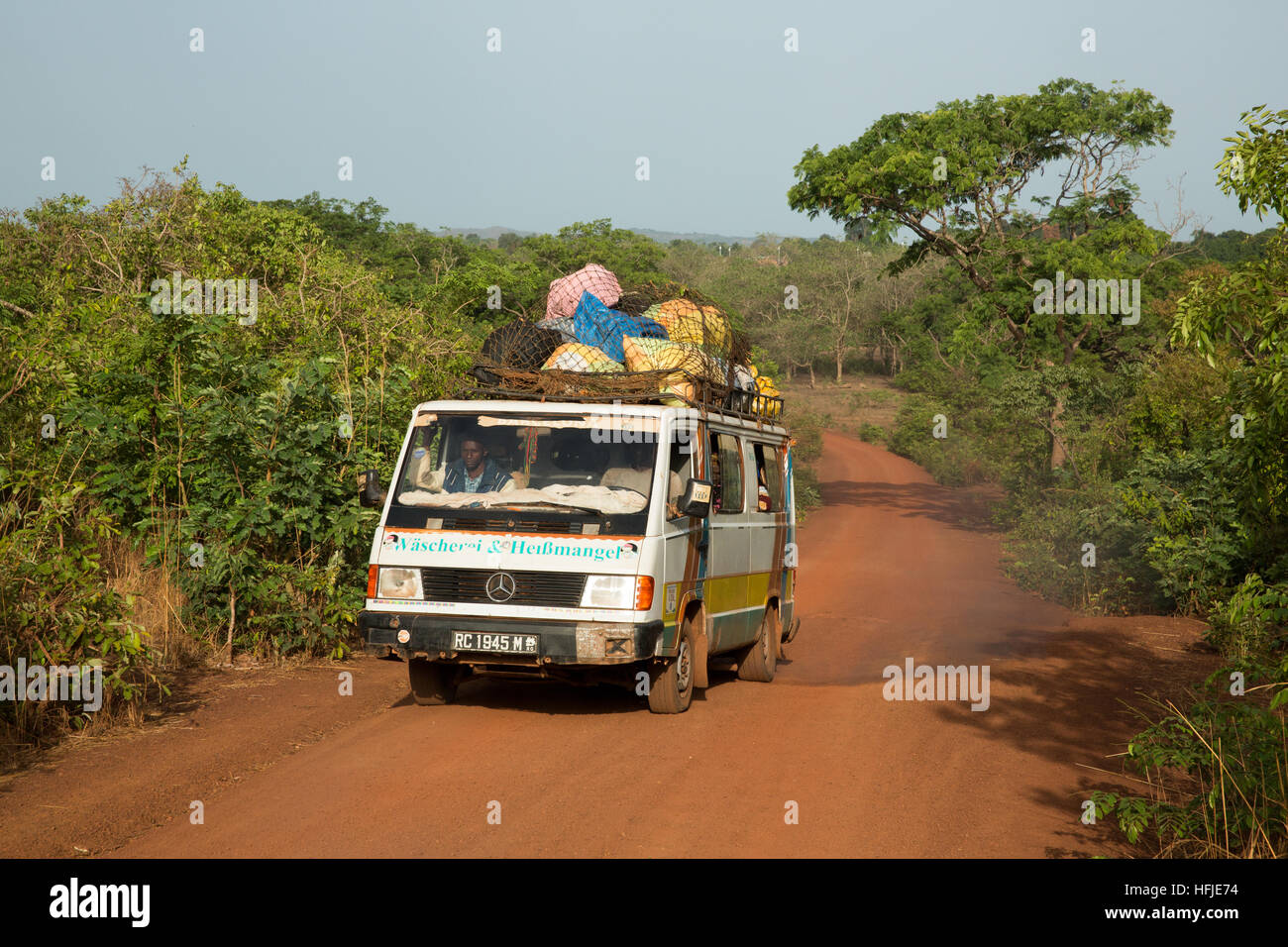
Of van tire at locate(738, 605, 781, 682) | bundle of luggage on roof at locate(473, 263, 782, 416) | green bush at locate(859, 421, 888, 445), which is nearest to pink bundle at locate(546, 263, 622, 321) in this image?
bundle of luggage on roof at locate(473, 263, 782, 416)

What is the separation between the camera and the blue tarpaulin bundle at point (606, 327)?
971cm

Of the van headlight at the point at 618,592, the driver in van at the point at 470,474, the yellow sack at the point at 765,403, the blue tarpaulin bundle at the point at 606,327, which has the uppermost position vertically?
the blue tarpaulin bundle at the point at 606,327

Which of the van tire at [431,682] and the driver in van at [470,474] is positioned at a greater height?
the driver in van at [470,474]

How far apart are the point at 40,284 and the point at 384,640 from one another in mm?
9844

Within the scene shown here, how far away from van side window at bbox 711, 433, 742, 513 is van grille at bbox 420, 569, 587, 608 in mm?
1795

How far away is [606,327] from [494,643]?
3376mm

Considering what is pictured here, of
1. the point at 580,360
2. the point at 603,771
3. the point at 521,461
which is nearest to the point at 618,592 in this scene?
the point at 603,771

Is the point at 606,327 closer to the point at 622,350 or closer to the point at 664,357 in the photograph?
the point at 622,350

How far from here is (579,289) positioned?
10469mm

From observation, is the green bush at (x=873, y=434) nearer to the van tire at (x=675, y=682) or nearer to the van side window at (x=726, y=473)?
the van side window at (x=726, y=473)

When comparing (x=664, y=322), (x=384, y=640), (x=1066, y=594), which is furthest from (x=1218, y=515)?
(x=384, y=640)

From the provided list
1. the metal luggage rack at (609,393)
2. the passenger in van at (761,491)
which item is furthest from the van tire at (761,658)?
the metal luggage rack at (609,393)

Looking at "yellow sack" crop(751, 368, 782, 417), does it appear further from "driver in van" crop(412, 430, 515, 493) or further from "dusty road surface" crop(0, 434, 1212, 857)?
"driver in van" crop(412, 430, 515, 493)

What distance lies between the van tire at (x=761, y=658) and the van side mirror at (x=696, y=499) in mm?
2562
